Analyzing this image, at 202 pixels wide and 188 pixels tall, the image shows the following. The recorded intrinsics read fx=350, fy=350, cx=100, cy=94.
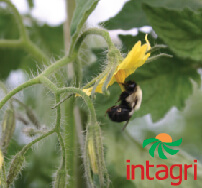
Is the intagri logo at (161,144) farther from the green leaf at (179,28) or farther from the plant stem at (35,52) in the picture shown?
the plant stem at (35,52)

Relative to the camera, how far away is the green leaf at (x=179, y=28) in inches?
26.7

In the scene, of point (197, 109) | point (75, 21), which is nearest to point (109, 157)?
point (75, 21)

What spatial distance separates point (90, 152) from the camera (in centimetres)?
51

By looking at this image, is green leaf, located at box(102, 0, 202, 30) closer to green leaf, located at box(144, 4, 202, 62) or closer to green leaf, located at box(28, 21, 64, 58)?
green leaf, located at box(144, 4, 202, 62)

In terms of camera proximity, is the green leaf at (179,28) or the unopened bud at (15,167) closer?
the unopened bud at (15,167)

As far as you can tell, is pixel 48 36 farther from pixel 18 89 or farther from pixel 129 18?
pixel 18 89

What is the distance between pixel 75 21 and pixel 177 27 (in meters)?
0.24

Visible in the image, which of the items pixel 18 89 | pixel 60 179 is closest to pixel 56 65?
pixel 18 89

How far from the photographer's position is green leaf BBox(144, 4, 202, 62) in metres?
0.68

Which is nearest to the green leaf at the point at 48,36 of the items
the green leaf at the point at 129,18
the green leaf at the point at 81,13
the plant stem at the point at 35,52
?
the plant stem at the point at 35,52

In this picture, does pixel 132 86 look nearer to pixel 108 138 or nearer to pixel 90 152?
pixel 90 152

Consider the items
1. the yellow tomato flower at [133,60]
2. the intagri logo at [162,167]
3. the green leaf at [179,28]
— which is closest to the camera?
the yellow tomato flower at [133,60]

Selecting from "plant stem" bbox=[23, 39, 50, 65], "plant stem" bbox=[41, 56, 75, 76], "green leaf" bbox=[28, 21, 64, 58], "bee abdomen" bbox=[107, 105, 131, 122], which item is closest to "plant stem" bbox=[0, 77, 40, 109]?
"plant stem" bbox=[41, 56, 75, 76]

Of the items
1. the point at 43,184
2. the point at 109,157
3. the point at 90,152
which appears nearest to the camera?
the point at 90,152
